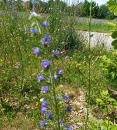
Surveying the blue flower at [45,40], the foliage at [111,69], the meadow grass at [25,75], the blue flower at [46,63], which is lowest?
the meadow grass at [25,75]

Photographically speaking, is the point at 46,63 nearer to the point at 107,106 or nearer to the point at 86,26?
the point at 107,106

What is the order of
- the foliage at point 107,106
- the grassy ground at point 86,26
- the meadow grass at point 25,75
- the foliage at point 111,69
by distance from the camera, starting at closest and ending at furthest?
the foliage at point 107,106 → the foliage at point 111,69 → the meadow grass at point 25,75 → the grassy ground at point 86,26

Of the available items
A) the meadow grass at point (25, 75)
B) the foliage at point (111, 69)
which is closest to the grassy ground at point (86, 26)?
the foliage at point (111, 69)

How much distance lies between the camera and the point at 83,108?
251 inches

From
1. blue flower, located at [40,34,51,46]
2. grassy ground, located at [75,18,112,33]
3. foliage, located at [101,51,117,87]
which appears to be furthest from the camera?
grassy ground, located at [75,18,112,33]

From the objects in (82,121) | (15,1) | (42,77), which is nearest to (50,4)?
(15,1)

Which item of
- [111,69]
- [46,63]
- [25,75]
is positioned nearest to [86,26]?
[25,75]

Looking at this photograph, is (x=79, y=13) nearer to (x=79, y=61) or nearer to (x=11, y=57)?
(x=79, y=61)

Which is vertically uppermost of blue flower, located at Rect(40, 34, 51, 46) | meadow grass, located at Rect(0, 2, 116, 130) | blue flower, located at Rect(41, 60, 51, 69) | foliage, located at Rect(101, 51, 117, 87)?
blue flower, located at Rect(40, 34, 51, 46)

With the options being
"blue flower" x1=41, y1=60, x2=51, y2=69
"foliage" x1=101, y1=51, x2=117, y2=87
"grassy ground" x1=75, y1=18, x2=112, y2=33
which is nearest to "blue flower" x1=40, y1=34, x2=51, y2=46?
"blue flower" x1=41, y1=60, x2=51, y2=69

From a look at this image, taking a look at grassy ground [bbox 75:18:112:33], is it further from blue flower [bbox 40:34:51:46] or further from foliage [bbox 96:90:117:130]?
blue flower [bbox 40:34:51:46]

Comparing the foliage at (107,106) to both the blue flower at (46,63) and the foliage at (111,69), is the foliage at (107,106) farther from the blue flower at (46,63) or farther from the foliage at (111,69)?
the blue flower at (46,63)

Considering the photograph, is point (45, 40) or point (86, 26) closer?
point (45, 40)

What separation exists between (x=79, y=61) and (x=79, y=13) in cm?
195
